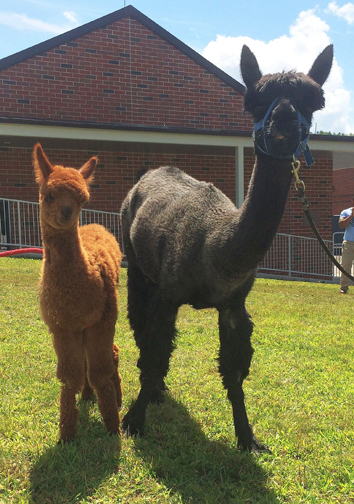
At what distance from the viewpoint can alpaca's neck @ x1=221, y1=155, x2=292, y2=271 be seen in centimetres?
226

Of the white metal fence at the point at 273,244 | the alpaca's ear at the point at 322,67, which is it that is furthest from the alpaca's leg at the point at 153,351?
the white metal fence at the point at 273,244

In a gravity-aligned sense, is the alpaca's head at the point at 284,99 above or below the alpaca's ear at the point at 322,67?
below

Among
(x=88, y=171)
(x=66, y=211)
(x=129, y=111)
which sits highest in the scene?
(x=129, y=111)

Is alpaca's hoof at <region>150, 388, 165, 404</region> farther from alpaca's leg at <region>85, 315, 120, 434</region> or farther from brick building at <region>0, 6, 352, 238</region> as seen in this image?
brick building at <region>0, 6, 352, 238</region>

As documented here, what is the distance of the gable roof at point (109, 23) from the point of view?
12.2 meters

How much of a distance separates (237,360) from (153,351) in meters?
0.61

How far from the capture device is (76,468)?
2572 mm

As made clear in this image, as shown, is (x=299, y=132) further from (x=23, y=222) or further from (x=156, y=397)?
(x=23, y=222)

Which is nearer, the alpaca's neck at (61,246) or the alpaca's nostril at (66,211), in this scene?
the alpaca's nostril at (66,211)

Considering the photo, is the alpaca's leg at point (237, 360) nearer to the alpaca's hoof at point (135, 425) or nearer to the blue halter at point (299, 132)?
the alpaca's hoof at point (135, 425)

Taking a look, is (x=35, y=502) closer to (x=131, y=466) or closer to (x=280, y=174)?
(x=131, y=466)

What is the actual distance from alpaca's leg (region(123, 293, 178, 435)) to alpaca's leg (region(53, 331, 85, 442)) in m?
0.50

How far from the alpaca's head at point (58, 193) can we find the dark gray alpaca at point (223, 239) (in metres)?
0.69

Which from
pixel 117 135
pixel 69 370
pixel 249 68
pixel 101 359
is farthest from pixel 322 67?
pixel 117 135
